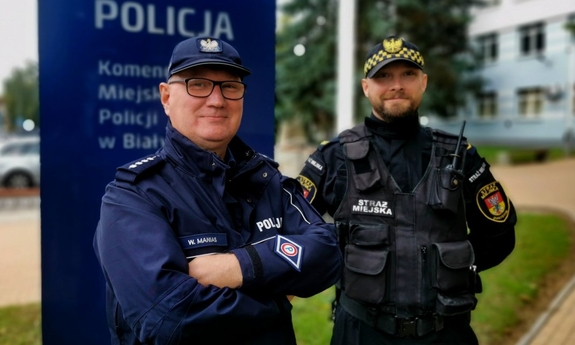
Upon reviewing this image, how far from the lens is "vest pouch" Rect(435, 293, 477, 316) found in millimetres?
2158

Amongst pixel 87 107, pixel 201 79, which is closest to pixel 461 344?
pixel 201 79

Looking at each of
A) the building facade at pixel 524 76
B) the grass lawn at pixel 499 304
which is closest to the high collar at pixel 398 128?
the grass lawn at pixel 499 304

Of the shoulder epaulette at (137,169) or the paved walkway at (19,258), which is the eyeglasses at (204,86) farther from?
the paved walkway at (19,258)

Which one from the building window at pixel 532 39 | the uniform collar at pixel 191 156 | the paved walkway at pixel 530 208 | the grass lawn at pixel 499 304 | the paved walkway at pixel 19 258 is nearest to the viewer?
the uniform collar at pixel 191 156

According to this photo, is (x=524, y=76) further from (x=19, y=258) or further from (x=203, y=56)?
(x=203, y=56)

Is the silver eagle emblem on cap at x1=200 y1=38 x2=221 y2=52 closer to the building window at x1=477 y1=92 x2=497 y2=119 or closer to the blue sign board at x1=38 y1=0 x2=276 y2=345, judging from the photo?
the blue sign board at x1=38 y1=0 x2=276 y2=345

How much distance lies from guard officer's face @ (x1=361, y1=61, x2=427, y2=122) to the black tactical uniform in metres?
0.07

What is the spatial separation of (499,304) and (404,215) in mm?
3447

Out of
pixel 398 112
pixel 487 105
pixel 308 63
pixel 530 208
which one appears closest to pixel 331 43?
pixel 308 63

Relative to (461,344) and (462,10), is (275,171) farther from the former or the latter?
(462,10)

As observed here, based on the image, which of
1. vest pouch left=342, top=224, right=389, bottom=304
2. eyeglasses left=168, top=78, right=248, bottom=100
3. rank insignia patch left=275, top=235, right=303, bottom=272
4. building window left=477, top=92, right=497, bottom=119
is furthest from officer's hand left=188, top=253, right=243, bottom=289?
building window left=477, top=92, right=497, bottom=119

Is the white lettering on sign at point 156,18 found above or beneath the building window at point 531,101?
beneath

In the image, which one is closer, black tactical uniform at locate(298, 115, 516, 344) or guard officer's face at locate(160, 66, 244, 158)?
guard officer's face at locate(160, 66, 244, 158)

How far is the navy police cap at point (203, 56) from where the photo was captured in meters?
1.62
